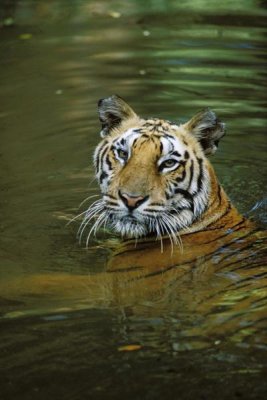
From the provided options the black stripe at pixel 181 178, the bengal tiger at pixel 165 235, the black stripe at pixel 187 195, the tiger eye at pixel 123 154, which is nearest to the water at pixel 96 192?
the bengal tiger at pixel 165 235

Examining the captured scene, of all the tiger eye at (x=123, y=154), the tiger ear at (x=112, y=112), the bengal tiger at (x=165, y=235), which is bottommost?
the bengal tiger at (x=165, y=235)

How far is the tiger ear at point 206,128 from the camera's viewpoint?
5680 millimetres

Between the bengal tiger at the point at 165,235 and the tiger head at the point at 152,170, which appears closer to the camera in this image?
the bengal tiger at the point at 165,235

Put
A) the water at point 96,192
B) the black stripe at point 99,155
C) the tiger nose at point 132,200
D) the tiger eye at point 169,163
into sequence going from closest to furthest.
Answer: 1. the water at point 96,192
2. the tiger nose at point 132,200
3. the tiger eye at point 169,163
4. the black stripe at point 99,155

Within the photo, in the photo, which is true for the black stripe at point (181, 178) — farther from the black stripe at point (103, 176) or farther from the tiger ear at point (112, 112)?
the tiger ear at point (112, 112)

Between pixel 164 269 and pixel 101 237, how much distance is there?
812mm

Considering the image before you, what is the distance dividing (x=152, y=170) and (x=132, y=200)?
27 cm

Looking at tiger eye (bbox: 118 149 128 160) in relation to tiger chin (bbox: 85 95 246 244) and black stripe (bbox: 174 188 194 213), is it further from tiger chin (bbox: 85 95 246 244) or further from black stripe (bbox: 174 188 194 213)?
black stripe (bbox: 174 188 194 213)

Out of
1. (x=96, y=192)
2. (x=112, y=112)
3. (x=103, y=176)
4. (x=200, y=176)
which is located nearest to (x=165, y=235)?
(x=200, y=176)

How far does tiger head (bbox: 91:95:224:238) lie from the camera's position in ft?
17.5

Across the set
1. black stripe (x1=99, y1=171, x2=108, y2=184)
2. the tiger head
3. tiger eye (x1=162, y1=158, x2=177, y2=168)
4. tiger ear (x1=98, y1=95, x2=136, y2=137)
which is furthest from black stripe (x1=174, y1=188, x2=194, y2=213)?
tiger ear (x1=98, y1=95, x2=136, y2=137)

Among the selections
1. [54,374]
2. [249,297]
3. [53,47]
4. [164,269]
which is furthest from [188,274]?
[53,47]

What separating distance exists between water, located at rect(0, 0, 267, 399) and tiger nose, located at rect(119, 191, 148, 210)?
1.46 ft

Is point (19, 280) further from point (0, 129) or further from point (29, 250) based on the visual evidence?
point (0, 129)
